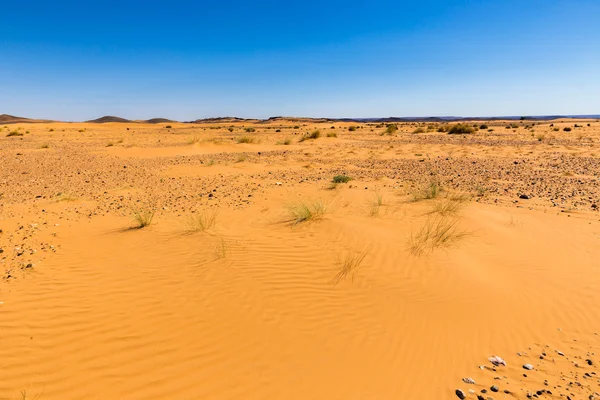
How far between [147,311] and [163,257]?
1.49 m

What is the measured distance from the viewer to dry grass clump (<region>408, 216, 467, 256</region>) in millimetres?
5652

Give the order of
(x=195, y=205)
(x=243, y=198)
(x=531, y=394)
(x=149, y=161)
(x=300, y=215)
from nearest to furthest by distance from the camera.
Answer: (x=531, y=394)
(x=300, y=215)
(x=195, y=205)
(x=243, y=198)
(x=149, y=161)

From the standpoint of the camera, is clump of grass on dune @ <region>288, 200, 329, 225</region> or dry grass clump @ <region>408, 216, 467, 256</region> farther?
clump of grass on dune @ <region>288, 200, 329, 225</region>

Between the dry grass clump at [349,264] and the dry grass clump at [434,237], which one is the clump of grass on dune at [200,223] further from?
the dry grass clump at [434,237]

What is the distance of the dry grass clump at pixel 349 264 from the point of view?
4.83 meters

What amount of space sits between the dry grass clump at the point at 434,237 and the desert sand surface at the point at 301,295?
1.5 inches

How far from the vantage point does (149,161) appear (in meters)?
16.1

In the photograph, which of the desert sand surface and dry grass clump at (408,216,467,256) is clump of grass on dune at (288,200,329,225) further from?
dry grass clump at (408,216,467,256)

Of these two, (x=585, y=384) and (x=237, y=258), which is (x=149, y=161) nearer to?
(x=237, y=258)

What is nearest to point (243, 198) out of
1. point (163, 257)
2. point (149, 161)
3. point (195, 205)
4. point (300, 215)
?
point (195, 205)

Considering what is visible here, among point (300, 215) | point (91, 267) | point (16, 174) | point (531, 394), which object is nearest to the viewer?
point (531, 394)

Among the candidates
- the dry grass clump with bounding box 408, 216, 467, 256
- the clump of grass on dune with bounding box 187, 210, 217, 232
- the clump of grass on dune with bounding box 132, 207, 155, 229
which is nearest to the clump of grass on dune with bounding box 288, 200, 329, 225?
the clump of grass on dune with bounding box 187, 210, 217, 232

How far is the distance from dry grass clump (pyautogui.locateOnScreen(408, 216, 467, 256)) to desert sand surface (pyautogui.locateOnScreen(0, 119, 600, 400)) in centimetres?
4

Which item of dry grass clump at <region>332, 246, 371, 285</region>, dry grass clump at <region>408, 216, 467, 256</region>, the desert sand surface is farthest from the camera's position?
dry grass clump at <region>408, 216, 467, 256</region>
